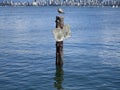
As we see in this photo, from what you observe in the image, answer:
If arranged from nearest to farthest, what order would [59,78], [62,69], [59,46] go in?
[59,78]
[59,46]
[62,69]

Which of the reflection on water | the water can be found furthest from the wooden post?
the water

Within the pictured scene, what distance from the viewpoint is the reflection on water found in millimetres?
26500

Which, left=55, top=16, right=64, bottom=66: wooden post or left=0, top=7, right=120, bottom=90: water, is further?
left=55, top=16, right=64, bottom=66: wooden post

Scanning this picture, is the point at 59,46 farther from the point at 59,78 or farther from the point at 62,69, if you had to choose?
the point at 59,78

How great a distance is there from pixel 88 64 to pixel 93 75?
4.35 m

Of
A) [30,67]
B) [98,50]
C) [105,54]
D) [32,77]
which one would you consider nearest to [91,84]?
[32,77]

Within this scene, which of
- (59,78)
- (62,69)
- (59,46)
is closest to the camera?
(59,78)

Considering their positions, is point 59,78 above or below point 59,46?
below

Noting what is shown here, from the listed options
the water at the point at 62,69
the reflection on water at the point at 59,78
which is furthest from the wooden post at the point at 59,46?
the water at the point at 62,69

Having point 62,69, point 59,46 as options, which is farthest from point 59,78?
point 59,46

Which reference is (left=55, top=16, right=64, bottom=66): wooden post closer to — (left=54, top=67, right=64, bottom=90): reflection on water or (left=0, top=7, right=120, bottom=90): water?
(left=54, top=67, right=64, bottom=90): reflection on water

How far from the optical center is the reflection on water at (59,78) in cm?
A: 2650

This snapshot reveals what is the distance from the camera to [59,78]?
94.3 ft

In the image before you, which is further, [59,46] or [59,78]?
[59,46]
